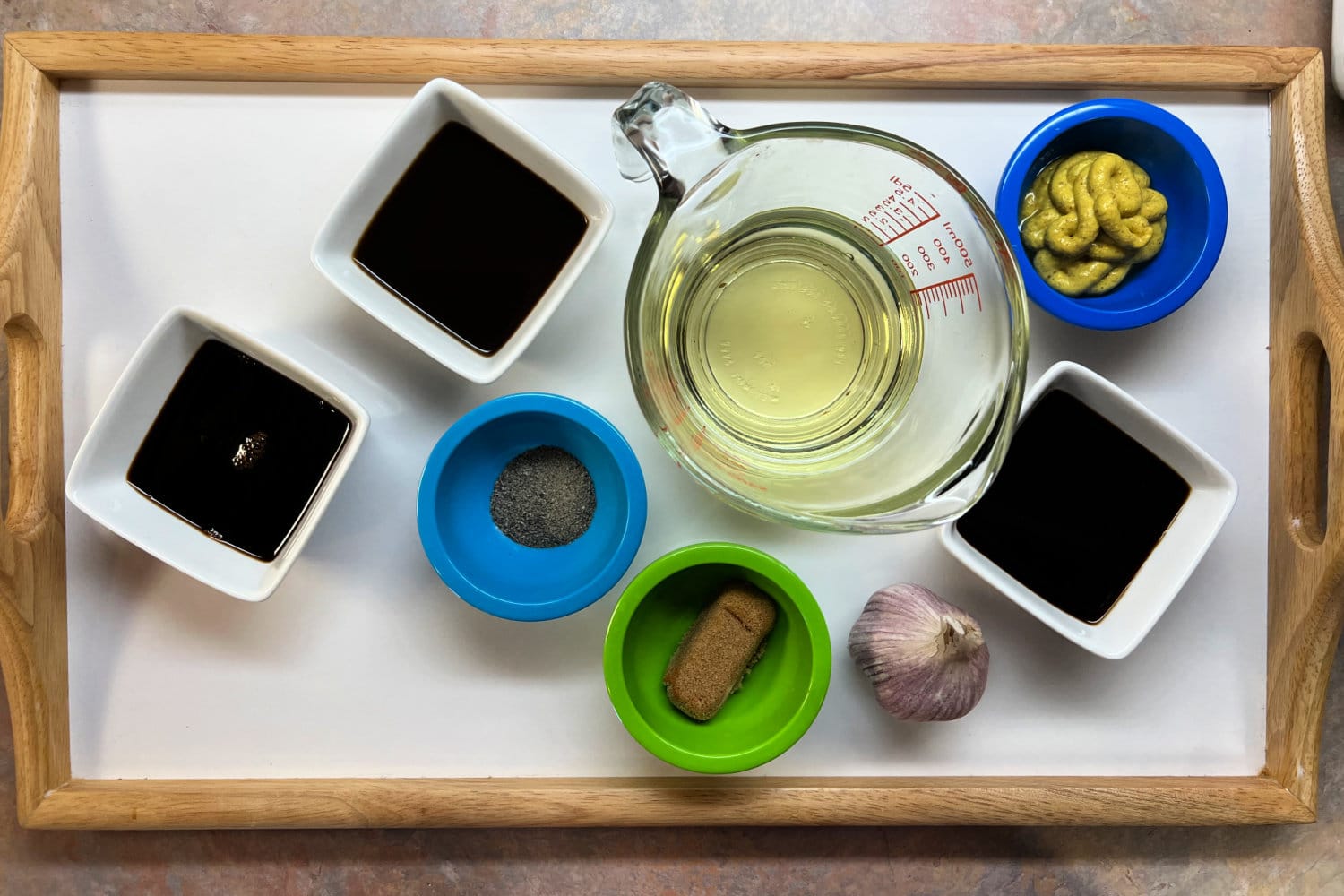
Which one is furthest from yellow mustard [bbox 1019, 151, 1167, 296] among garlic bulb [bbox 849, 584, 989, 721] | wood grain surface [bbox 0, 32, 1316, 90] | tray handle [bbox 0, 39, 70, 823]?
tray handle [bbox 0, 39, 70, 823]

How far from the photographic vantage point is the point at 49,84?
0.99m

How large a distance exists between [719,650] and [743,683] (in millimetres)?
64

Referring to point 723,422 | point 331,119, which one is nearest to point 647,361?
point 723,422

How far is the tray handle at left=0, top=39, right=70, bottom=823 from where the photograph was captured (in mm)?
975

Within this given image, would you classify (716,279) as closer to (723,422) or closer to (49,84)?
(723,422)

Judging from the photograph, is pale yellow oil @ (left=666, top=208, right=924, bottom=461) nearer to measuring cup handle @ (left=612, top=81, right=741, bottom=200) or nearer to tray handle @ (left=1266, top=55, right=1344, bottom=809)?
measuring cup handle @ (left=612, top=81, right=741, bottom=200)

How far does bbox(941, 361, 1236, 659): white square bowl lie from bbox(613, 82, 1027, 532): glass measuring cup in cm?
13

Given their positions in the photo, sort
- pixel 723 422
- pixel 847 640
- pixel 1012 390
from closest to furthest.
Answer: pixel 1012 390 < pixel 723 422 < pixel 847 640

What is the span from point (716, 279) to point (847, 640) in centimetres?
45

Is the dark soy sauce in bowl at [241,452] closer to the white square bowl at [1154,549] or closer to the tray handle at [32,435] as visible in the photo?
the tray handle at [32,435]

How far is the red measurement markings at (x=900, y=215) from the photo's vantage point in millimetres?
879

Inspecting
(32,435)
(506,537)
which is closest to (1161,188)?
(506,537)

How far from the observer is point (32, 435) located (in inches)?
39.4

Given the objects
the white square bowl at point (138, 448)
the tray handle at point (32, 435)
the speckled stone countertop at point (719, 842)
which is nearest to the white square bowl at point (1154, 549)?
the speckled stone countertop at point (719, 842)
